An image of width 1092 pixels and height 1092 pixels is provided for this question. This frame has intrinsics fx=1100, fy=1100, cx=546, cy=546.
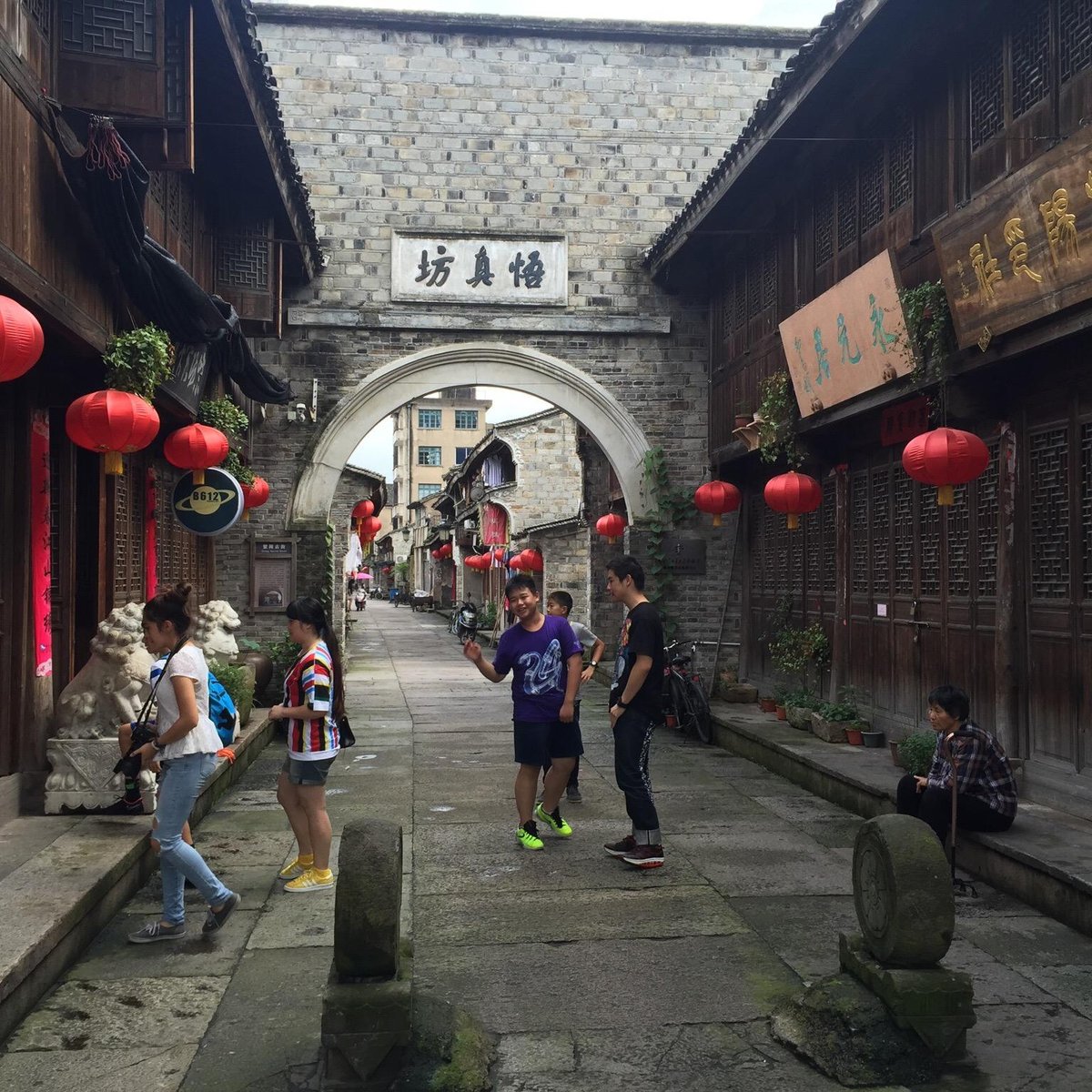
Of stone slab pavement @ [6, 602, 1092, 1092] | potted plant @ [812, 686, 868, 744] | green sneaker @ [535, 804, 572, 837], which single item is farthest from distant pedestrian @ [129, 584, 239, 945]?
potted plant @ [812, 686, 868, 744]

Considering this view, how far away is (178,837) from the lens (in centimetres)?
518

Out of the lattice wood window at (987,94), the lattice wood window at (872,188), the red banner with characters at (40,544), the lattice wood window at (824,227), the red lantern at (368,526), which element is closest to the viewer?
the red banner with characters at (40,544)

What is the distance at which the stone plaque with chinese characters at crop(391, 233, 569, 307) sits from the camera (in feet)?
49.0

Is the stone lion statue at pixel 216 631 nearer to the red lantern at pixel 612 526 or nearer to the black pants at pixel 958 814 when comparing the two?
the black pants at pixel 958 814

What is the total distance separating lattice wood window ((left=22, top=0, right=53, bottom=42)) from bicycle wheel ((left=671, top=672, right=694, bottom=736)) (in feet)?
28.9

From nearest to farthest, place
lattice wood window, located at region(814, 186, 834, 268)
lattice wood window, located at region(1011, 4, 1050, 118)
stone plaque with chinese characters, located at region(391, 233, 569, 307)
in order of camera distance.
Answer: lattice wood window, located at region(1011, 4, 1050, 118)
lattice wood window, located at region(814, 186, 834, 268)
stone plaque with chinese characters, located at region(391, 233, 569, 307)

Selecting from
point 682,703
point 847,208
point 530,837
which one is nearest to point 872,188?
point 847,208

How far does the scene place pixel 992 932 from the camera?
17.8ft

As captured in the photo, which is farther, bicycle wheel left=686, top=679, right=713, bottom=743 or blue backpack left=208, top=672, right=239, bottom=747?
bicycle wheel left=686, top=679, right=713, bottom=743

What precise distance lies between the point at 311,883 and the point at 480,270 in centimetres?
1052

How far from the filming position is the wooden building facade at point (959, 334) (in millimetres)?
6562

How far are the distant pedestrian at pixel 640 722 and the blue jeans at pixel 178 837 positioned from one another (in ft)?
7.96

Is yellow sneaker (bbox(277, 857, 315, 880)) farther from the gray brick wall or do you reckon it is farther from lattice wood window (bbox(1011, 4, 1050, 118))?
the gray brick wall

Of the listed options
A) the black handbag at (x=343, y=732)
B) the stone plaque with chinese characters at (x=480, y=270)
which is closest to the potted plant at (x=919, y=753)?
the black handbag at (x=343, y=732)
